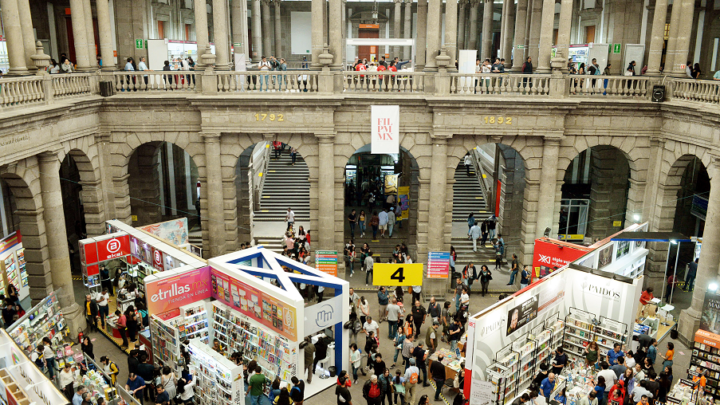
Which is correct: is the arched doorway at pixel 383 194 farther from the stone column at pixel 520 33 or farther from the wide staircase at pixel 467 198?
the stone column at pixel 520 33

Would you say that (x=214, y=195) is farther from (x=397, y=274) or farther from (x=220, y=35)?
(x=397, y=274)

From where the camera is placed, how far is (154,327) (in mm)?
18859

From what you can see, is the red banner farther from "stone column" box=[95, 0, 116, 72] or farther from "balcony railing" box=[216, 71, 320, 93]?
"stone column" box=[95, 0, 116, 72]

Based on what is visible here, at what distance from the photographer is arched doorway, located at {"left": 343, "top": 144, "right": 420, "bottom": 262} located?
31.5 meters

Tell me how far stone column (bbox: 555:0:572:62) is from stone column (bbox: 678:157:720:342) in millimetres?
7029

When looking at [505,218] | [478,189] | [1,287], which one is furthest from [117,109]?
[478,189]

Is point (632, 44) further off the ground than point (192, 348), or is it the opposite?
point (632, 44)

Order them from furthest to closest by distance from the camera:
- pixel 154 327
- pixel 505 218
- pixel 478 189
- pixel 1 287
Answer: pixel 478 189
pixel 505 218
pixel 1 287
pixel 154 327

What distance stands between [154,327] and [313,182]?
9746 millimetres

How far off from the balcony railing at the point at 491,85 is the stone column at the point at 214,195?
10.2 metres

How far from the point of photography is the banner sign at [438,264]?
25938mm

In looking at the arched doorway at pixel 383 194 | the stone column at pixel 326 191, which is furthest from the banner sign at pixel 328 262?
the arched doorway at pixel 383 194

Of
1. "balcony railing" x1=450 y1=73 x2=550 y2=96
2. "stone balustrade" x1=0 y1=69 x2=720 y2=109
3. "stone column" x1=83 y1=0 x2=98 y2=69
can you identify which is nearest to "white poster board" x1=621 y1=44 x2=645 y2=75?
"stone balustrade" x1=0 y1=69 x2=720 y2=109

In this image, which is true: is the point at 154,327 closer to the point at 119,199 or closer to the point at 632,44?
the point at 119,199
